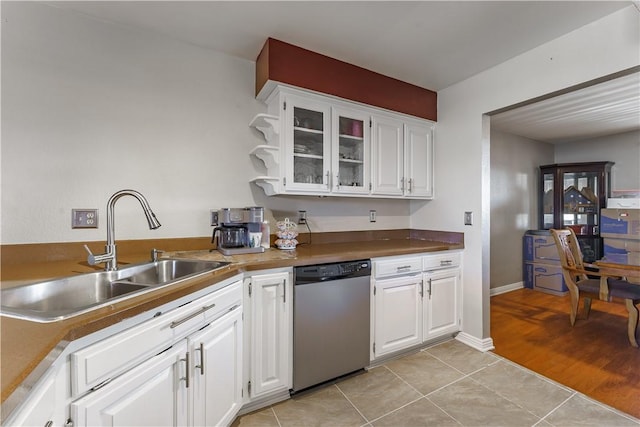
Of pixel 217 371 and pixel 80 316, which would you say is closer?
→ pixel 80 316

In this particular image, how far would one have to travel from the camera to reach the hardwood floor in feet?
6.13

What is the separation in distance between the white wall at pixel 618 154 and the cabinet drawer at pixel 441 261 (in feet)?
11.8

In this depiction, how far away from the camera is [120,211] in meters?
1.82

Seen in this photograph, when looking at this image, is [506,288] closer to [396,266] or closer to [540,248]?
[540,248]

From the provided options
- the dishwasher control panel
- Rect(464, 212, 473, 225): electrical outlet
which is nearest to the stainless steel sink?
the dishwasher control panel

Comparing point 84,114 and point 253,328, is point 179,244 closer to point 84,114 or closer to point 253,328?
point 253,328

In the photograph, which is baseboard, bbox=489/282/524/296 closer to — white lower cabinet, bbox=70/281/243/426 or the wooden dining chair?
the wooden dining chair

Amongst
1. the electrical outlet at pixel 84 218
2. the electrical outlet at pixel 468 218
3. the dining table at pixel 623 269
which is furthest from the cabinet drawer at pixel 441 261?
the electrical outlet at pixel 84 218

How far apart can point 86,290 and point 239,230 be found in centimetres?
87

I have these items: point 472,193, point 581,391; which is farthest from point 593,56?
point 581,391

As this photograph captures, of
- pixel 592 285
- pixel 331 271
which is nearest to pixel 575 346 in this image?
pixel 592 285

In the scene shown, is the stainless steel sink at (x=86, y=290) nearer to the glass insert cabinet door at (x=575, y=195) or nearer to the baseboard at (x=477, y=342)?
the baseboard at (x=477, y=342)

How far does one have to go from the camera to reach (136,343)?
3.10 ft

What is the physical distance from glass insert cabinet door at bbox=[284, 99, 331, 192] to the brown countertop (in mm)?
572
